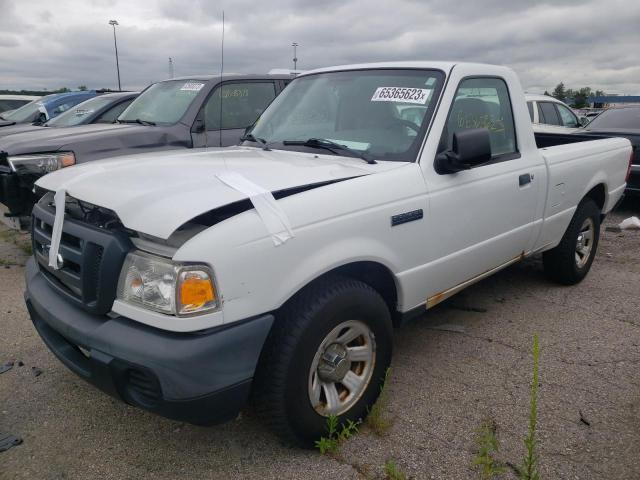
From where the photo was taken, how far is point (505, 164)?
11.7ft

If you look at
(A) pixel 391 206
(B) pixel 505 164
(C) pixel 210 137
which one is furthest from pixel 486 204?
(C) pixel 210 137

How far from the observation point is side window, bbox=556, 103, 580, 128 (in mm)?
10719

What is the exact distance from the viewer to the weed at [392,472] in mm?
2359

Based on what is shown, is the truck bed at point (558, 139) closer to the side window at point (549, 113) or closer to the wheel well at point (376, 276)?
the wheel well at point (376, 276)

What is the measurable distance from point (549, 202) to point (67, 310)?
334cm

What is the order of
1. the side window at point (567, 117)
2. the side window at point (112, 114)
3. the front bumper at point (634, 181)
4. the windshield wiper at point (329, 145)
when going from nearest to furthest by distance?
the windshield wiper at point (329, 145) → the front bumper at point (634, 181) → the side window at point (112, 114) → the side window at point (567, 117)

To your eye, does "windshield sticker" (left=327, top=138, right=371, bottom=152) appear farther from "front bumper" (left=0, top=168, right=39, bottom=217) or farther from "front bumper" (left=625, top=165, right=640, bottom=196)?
"front bumper" (left=625, top=165, right=640, bottom=196)

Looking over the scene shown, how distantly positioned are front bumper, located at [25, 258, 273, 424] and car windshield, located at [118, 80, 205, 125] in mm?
4195

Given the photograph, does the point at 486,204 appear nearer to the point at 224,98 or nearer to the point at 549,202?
the point at 549,202

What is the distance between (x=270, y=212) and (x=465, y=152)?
1.20 meters

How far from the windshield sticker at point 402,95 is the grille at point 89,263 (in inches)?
71.0

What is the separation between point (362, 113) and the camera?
10.9 feet

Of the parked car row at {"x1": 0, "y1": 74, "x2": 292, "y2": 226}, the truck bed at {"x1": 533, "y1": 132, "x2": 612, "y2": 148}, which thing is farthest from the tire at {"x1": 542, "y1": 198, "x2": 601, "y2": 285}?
the parked car row at {"x1": 0, "y1": 74, "x2": 292, "y2": 226}

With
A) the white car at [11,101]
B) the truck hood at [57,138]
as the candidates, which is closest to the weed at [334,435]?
the truck hood at [57,138]
